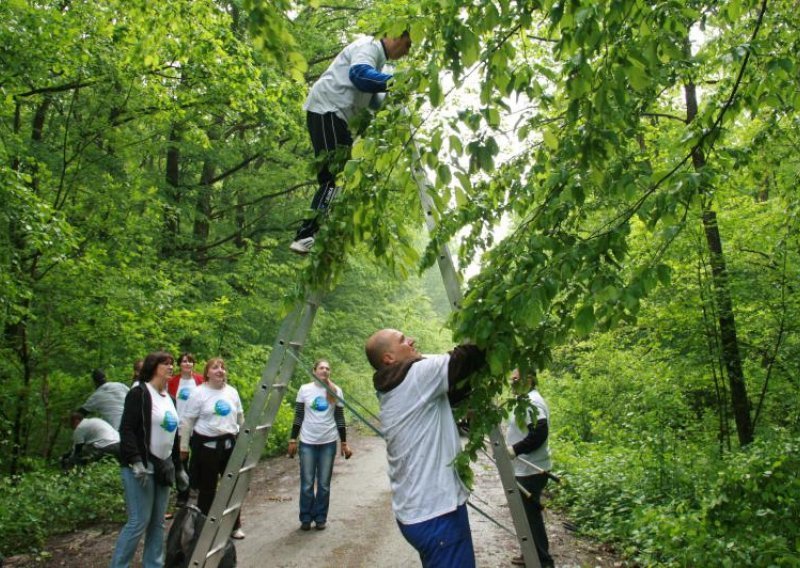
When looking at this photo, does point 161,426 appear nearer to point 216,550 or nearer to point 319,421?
point 216,550

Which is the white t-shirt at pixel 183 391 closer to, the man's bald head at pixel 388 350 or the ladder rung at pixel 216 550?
the ladder rung at pixel 216 550

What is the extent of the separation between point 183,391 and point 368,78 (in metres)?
5.92

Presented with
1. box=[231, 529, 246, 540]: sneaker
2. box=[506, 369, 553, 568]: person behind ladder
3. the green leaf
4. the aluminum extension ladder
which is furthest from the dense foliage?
box=[231, 529, 246, 540]: sneaker

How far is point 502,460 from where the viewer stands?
3.31m

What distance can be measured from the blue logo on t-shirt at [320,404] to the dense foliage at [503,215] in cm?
228

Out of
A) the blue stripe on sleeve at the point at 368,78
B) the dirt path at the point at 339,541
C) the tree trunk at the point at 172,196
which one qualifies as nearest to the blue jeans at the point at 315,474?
the dirt path at the point at 339,541

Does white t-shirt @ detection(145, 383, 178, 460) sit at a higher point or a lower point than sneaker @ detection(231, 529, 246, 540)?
higher

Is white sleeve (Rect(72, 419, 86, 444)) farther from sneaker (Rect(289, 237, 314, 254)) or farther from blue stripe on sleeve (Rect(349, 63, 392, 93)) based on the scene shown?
blue stripe on sleeve (Rect(349, 63, 392, 93))

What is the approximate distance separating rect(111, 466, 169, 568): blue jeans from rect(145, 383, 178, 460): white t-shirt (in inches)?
8.7

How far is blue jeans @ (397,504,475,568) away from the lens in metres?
2.96

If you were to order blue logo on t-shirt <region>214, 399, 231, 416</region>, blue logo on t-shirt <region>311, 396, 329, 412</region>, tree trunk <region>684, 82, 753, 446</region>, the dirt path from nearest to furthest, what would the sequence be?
the dirt path → blue logo on t-shirt <region>214, 399, 231, 416</region> → blue logo on t-shirt <region>311, 396, 329, 412</region> → tree trunk <region>684, 82, 753, 446</region>

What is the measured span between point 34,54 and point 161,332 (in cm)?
431

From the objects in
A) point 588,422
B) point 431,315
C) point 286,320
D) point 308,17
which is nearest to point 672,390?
point 588,422

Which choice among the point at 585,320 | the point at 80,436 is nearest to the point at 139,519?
the point at 80,436
